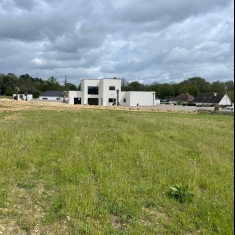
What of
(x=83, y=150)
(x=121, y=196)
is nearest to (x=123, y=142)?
(x=83, y=150)

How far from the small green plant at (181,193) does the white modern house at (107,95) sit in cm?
5261

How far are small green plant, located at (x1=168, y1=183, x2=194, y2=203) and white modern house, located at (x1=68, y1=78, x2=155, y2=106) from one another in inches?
2071

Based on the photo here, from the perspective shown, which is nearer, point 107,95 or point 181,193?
point 181,193

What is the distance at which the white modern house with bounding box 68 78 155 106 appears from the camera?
185ft

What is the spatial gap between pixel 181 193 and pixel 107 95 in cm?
5321

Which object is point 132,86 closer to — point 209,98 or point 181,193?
point 209,98

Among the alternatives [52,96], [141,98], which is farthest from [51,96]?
[141,98]

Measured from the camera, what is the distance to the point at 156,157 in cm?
598

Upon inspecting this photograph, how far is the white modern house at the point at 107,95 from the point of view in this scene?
5625 centimetres

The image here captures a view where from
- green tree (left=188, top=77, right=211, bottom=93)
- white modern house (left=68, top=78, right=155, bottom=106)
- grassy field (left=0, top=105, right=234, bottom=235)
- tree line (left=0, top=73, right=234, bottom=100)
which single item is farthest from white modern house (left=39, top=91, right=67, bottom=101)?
grassy field (left=0, top=105, right=234, bottom=235)

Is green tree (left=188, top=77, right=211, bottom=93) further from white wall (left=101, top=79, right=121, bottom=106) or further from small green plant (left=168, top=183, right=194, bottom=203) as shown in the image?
small green plant (left=168, top=183, right=194, bottom=203)

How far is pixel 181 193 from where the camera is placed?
3803 mm

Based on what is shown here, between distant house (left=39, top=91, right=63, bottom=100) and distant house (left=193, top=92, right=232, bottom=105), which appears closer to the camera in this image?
distant house (left=193, top=92, right=232, bottom=105)

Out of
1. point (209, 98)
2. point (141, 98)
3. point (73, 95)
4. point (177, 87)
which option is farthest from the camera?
point (177, 87)
